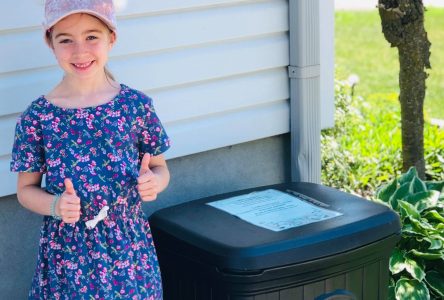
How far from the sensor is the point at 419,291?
12.5 ft

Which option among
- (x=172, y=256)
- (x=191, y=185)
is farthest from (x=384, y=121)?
(x=172, y=256)

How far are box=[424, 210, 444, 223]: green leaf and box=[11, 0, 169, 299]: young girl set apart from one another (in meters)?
1.64

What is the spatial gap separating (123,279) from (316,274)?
26.2 inches

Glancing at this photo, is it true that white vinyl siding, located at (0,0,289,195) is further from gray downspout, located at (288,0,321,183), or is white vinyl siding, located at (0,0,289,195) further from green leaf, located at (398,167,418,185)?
green leaf, located at (398,167,418,185)

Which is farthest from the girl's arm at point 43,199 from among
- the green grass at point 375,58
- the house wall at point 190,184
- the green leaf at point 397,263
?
the green grass at point 375,58

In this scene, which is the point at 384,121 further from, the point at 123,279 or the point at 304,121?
the point at 123,279

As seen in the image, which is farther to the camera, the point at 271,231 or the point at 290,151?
the point at 290,151

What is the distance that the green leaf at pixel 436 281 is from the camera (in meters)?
3.88

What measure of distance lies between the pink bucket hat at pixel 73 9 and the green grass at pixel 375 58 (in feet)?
14.7

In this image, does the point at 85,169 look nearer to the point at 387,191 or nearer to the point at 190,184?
the point at 190,184

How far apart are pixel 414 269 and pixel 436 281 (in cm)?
17

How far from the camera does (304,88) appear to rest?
151 inches

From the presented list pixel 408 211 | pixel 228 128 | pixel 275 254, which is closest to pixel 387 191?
pixel 408 211

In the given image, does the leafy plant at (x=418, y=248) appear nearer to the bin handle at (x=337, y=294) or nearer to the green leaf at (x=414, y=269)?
the green leaf at (x=414, y=269)
